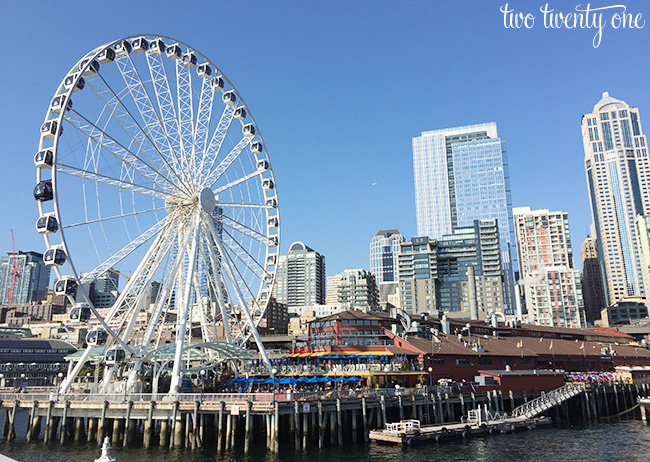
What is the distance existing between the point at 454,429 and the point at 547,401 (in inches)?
825

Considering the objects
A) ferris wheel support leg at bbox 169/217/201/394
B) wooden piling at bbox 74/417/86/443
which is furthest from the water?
ferris wheel support leg at bbox 169/217/201/394

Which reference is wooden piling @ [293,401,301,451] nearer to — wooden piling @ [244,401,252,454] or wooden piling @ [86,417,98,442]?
wooden piling @ [244,401,252,454]

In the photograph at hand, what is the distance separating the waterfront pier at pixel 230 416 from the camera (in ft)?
158

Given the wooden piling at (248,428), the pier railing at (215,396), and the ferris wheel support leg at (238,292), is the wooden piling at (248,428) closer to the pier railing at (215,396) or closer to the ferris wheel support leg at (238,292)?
the pier railing at (215,396)

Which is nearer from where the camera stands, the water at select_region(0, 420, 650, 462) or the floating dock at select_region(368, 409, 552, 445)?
the water at select_region(0, 420, 650, 462)

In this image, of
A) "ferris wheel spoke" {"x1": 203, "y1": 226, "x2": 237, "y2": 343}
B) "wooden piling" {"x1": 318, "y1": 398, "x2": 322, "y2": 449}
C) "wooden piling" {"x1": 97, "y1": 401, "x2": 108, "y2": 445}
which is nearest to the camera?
"wooden piling" {"x1": 318, "y1": 398, "x2": 322, "y2": 449}

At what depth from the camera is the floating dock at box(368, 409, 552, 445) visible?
49.6 metres

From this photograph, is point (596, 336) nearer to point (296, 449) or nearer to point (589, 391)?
point (589, 391)

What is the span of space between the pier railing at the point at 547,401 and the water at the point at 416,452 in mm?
7962

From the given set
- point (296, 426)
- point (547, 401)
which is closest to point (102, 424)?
point (296, 426)

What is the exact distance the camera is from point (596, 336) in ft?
421

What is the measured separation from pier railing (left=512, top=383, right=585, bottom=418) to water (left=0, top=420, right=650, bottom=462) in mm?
7962

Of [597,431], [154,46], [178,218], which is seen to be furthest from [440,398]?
[154,46]

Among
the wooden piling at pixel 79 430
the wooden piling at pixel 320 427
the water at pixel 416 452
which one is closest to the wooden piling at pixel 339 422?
the water at pixel 416 452
